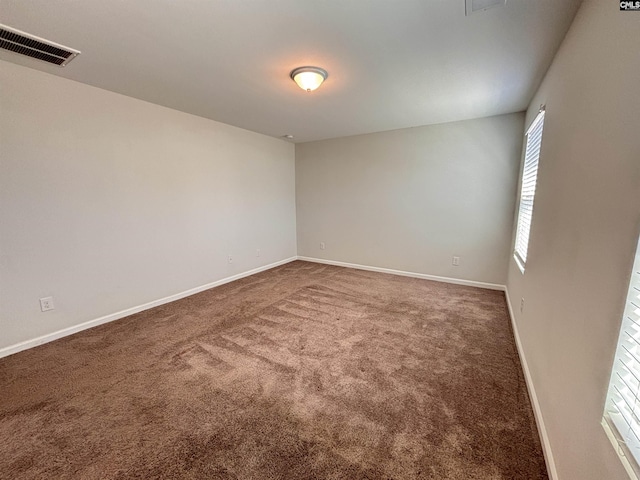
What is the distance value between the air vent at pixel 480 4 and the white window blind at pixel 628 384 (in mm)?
1485

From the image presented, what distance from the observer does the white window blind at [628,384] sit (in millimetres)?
729

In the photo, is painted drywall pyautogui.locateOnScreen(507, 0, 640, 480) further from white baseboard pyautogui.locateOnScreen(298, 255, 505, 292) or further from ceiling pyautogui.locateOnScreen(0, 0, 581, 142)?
white baseboard pyautogui.locateOnScreen(298, 255, 505, 292)

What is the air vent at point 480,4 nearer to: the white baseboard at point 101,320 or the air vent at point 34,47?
the air vent at point 34,47


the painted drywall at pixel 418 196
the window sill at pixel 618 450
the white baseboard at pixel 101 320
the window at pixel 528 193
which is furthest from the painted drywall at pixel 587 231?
the white baseboard at pixel 101 320

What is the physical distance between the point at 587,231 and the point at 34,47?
11.8ft

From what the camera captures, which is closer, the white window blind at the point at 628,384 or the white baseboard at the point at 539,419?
the white window blind at the point at 628,384

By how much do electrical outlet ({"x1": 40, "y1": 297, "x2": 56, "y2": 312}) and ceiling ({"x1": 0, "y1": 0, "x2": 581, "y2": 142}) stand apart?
6.62ft

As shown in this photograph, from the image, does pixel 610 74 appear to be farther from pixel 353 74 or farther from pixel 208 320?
pixel 208 320

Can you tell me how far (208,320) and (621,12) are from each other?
11.6 ft

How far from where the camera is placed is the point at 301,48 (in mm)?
1909

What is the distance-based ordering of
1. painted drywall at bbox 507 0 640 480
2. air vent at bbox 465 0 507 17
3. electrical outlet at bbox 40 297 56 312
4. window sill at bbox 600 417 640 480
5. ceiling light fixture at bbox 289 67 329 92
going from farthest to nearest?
1. electrical outlet at bbox 40 297 56 312
2. ceiling light fixture at bbox 289 67 329 92
3. air vent at bbox 465 0 507 17
4. painted drywall at bbox 507 0 640 480
5. window sill at bbox 600 417 640 480

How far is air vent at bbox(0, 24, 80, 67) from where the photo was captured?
1771mm

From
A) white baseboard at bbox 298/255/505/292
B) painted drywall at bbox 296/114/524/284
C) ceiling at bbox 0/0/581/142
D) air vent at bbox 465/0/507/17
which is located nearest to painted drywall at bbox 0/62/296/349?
ceiling at bbox 0/0/581/142

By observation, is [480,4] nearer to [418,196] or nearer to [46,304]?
[418,196]
